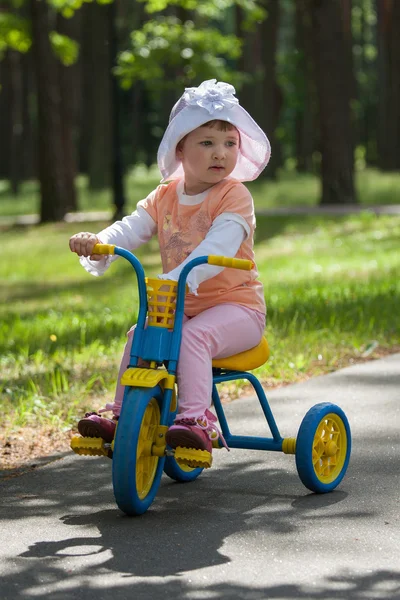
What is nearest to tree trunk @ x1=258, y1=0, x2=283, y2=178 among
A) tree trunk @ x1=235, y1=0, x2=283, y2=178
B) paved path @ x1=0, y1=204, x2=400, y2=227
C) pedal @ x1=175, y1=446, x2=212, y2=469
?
tree trunk @ x1=235, y1=0, x2=283, y2=178

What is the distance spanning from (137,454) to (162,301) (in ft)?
1.97

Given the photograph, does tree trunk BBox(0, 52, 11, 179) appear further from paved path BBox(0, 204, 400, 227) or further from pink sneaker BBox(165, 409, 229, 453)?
pink sneaker BBox(165, 409, 229, 453)

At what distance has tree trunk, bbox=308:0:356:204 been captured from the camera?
20953mm

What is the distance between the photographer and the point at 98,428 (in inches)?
181

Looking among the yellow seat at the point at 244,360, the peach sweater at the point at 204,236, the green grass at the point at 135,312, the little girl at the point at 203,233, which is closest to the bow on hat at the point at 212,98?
the little girl at the point at 203,233

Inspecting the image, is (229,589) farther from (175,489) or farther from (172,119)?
(172,119)

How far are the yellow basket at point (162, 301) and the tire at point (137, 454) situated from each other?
0.86 feet

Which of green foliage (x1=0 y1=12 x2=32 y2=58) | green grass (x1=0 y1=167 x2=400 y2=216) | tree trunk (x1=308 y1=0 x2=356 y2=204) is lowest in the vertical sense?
green grass (x1=0 y1=167 x2=400 y2=216)

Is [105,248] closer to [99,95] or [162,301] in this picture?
[162,301]

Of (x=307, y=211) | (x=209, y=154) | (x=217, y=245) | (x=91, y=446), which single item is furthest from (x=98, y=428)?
(x=307, y=211)

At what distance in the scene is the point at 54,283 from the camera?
1586 cm

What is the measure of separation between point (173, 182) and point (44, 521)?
5.18ft

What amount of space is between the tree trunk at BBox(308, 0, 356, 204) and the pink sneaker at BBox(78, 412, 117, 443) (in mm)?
17313

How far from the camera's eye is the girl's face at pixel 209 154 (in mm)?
4820
